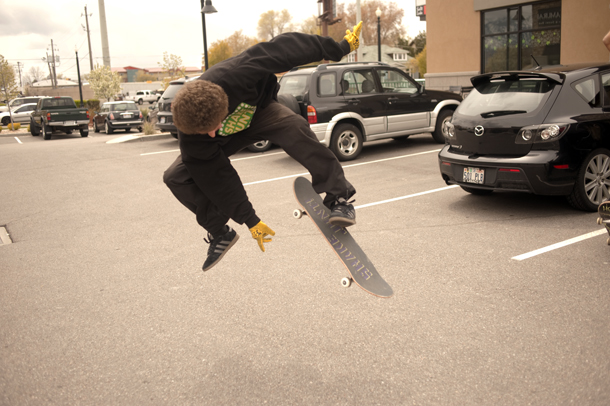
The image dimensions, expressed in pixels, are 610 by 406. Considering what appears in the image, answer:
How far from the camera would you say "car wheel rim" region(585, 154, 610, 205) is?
636 centimetres

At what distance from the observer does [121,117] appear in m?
23.8

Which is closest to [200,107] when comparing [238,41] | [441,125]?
[441,125]

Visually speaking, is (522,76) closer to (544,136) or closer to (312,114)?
(544,136)

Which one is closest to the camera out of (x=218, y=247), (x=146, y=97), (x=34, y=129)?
(x=218, y=247)

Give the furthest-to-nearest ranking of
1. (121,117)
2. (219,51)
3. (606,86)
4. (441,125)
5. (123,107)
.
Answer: (219,51)
(123,107)
(121,117)
(441,125)
(606,86)

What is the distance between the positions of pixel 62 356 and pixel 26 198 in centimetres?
659

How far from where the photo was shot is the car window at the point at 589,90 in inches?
252

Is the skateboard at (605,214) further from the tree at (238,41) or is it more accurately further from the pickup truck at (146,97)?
the tree at (238,41)

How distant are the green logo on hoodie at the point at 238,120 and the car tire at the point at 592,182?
4484 millimetres

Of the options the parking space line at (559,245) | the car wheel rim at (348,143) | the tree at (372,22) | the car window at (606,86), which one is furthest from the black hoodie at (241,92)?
the tree at (372,22)

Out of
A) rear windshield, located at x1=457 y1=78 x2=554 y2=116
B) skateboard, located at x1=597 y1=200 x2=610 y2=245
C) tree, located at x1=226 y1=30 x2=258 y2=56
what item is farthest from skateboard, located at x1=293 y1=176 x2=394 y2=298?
tree, located at x1=226 y1=30 x2=258 y2=56

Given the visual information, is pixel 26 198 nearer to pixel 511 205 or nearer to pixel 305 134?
pixel 305 134

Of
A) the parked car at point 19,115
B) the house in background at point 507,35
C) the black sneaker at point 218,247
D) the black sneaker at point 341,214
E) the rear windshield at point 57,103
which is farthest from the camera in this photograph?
the parked car at point 19,115

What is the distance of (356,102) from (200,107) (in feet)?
28.0
